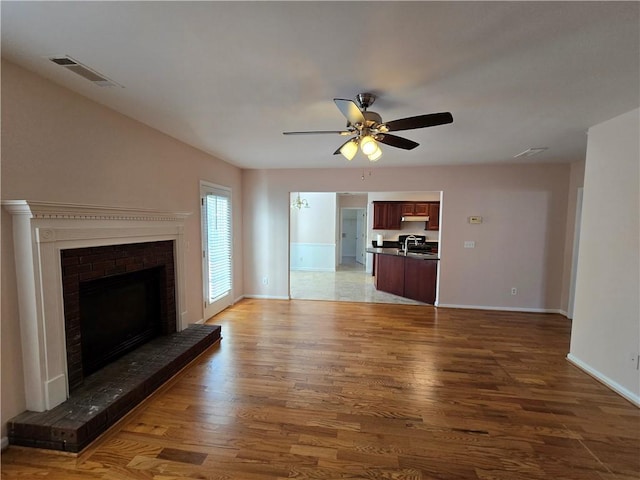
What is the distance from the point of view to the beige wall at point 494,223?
16.2 feet

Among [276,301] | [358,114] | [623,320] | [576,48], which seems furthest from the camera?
[276,301]

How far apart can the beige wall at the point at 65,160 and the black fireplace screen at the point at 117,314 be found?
1.79 ft

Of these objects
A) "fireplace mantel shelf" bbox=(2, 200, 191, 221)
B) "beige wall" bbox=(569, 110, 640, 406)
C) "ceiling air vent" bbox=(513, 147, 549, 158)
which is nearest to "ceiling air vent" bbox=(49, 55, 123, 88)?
"fireplace mantel shelf" bbox=(2, 200, 191, 221)

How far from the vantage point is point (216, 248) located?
4707 millimetres

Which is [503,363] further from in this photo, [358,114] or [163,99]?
[163,99]

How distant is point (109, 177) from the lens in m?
2.71

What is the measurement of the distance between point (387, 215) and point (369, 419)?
676cm

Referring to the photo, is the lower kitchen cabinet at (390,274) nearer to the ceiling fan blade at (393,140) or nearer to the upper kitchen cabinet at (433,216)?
the upper kitchen cabinet at (433,216)

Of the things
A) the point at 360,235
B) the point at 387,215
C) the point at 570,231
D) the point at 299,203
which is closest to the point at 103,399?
the point at 570,231

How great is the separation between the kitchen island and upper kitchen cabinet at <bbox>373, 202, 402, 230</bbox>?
1957 millimetres

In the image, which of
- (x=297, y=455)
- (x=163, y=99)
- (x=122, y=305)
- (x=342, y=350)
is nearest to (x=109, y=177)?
(x=163, y=99)

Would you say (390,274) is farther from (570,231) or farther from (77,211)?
(77,211)

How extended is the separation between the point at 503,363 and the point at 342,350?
1.78 metres

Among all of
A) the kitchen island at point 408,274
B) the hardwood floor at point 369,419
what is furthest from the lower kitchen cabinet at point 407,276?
the hardwood floor at point 369,419
